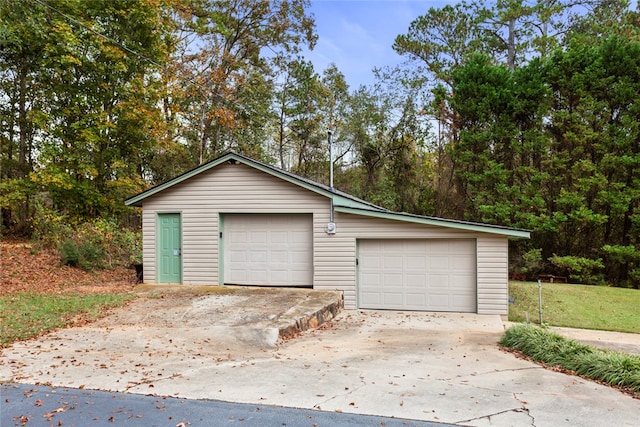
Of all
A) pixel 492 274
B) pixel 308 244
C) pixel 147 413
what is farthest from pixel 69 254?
pixel 492 274

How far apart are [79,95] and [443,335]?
1685cm

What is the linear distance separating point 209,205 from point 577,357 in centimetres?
908

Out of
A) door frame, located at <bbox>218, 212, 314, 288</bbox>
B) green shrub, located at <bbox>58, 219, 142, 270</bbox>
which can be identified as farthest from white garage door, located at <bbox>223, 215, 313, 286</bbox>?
green shrub, located at <bbox>58, 219, 142, 270</bbox>

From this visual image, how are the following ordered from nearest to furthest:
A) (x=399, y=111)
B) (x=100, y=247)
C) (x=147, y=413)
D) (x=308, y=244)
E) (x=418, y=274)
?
(x=147, y=413)
(x=418, y=274)
(x=308, y=244)
(x=100, y=247)
(x=399, y=111)

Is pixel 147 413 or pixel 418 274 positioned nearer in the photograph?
pixel 147 413

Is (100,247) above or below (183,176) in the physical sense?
below

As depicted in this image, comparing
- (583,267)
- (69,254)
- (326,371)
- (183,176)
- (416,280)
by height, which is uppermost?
(183,176)

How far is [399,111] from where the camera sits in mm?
24172

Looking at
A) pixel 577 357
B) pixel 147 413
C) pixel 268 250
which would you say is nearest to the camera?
pixel 147 413

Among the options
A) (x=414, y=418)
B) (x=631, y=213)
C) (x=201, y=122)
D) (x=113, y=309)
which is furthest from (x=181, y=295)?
(x=631, y=213)

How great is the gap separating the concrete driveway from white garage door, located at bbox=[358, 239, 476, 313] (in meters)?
2.47

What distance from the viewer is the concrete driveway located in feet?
13.8

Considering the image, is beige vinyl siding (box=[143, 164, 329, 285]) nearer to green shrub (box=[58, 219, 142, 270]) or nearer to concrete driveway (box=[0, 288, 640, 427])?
green shrub (box=[58, 219, 142, 270])

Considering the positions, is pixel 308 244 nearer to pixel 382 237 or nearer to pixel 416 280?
pixel 382 237
